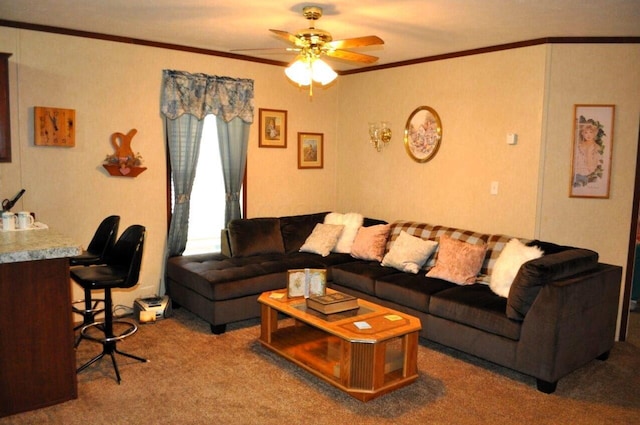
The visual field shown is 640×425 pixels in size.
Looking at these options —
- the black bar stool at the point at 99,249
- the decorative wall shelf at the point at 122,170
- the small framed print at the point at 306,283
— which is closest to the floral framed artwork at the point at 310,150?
the decorative wall shelf at the point at 122,170

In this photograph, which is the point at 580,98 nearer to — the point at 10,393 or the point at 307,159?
the point at 307,159

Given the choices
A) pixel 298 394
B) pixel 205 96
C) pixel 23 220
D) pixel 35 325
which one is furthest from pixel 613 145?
pixel 23 220

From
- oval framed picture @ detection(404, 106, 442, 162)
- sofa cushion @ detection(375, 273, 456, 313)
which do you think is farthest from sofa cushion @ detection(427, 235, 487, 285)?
oval framed picture @ detection(404, 106, 442, 162)

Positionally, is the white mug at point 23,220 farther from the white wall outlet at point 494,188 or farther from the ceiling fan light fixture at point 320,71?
the white wall outlet at point 494,188

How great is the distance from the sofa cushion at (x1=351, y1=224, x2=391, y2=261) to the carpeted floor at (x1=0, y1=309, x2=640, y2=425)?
129 cm

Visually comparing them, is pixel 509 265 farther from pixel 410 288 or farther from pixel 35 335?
pixel 35 335

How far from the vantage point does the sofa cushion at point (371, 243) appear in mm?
5137

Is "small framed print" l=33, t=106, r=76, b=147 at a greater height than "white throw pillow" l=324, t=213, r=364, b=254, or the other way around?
"small framed print" l=33, t=106, r=76, b=147

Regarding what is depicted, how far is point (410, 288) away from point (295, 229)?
1777 mm

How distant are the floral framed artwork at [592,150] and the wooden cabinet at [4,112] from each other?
4.59 m

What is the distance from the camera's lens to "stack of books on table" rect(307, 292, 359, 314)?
11.7ft

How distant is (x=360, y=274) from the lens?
4.68 metres

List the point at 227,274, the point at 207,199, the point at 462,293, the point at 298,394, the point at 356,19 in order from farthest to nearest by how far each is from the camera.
→ the point at 207,199, the point at 227,274, the point at 462,293, the point at 356,19, the point at 298,394

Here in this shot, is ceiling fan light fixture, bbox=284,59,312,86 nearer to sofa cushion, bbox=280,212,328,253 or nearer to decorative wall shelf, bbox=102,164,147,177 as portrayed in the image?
decorative wall shelf, bbox=102,164,147,177
